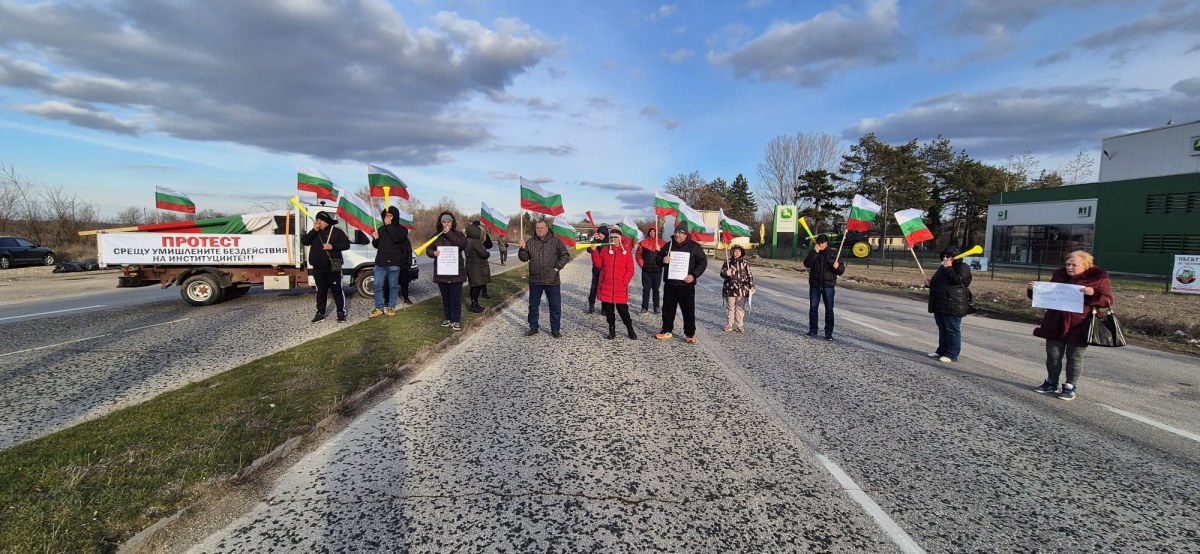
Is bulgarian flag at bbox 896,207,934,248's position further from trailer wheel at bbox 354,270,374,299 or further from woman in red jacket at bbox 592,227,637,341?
trailer wheel at bbox 354,270,374,299

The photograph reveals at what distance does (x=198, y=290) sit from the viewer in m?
11.1

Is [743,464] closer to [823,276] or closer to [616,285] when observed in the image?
[616,285]

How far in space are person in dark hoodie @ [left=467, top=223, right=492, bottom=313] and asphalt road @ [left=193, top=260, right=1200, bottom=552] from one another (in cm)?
335

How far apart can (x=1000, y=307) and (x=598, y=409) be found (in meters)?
13.7

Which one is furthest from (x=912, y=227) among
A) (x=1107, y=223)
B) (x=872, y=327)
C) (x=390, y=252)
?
(x=1107, y=223)

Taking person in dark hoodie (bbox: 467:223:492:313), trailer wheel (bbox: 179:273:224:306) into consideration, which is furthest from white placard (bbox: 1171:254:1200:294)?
trailer wheel (bbox: 179:273:224:306)

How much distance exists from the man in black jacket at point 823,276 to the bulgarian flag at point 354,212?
8663mm

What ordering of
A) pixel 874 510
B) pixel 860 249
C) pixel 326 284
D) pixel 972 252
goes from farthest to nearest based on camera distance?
pixel 860 249
pixel 326 284
pixel 972 252
pixel 874 510

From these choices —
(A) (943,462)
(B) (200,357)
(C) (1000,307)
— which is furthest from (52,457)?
(C) (1000,307)

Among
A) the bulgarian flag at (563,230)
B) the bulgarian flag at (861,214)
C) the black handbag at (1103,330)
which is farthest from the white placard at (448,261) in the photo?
the black handbag at (1103,330)

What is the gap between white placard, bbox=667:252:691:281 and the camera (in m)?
7.55

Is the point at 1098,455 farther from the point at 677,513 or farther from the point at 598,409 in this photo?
the point at 598,409

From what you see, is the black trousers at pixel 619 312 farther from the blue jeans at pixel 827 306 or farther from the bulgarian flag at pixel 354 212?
the bulgarian flag at pixel 354 212

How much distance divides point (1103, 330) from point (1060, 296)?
1.55ft
